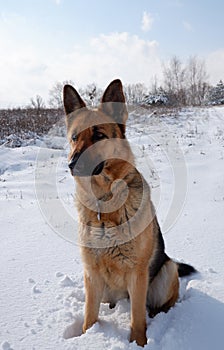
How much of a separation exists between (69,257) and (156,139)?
31.4 feet

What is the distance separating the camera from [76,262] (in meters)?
3.53

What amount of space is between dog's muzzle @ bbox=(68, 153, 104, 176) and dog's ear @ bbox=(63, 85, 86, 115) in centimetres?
67

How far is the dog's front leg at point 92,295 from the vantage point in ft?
8.11

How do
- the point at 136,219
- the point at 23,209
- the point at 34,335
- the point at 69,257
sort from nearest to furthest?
1. the point at 34,335
2. the point at 136,219
3. the point at 69,257
4. the point at 23,209

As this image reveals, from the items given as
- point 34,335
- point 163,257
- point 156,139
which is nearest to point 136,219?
point 163,257

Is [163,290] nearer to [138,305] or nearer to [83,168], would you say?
[138,305]

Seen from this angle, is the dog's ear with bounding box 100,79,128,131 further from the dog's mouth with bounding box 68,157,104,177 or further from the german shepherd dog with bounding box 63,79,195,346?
the dog's mouth with bounding box 68,157,104,177

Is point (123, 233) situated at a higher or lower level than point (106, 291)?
higher

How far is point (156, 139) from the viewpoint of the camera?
12578 mm

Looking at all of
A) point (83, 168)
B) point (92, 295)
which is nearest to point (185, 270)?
point (92, 295)

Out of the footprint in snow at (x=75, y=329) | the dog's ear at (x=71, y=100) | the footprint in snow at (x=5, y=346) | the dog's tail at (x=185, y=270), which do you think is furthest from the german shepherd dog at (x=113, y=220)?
the footprint in snow at (x=5, y=346)

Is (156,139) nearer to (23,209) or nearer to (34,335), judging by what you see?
(23,209)

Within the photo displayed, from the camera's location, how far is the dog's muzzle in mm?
2393

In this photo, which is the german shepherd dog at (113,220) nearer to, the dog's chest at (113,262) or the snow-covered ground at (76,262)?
the dog's chest at (113,262)
